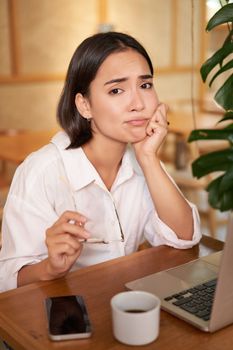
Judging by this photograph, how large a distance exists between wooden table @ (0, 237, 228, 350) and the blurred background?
8.53ft

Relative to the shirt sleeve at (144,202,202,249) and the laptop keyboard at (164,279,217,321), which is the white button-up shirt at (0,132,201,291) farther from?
the laptop keyboard at (164,279,217,321)

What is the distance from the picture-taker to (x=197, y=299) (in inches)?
43.7

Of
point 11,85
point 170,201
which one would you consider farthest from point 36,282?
point 11,85

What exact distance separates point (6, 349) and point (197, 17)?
557 centimetres

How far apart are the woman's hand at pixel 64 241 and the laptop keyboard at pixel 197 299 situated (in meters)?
0.24

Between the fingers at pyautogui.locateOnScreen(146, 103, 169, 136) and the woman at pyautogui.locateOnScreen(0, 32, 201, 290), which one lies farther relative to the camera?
the fingers at pyautogui.locateOnScreen(146, 103, 169, 136)

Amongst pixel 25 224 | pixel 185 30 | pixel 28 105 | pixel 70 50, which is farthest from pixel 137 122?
pixel 185 30

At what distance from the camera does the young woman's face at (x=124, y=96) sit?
146 centimetres

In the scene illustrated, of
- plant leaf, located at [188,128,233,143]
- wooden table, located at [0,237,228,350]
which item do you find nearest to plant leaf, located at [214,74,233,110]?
plant leaf, located at [188,128,233,143]

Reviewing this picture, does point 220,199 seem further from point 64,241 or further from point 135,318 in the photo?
point 64,241

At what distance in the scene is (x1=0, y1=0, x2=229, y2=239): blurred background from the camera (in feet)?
15.6

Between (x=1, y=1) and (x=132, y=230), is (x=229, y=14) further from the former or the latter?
(x=1, y=1)

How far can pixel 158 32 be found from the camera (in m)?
5.83

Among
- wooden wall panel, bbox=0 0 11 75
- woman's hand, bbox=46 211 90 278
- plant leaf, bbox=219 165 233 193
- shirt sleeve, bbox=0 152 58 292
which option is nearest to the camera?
plant leaf, bbox=219 165 233 193
